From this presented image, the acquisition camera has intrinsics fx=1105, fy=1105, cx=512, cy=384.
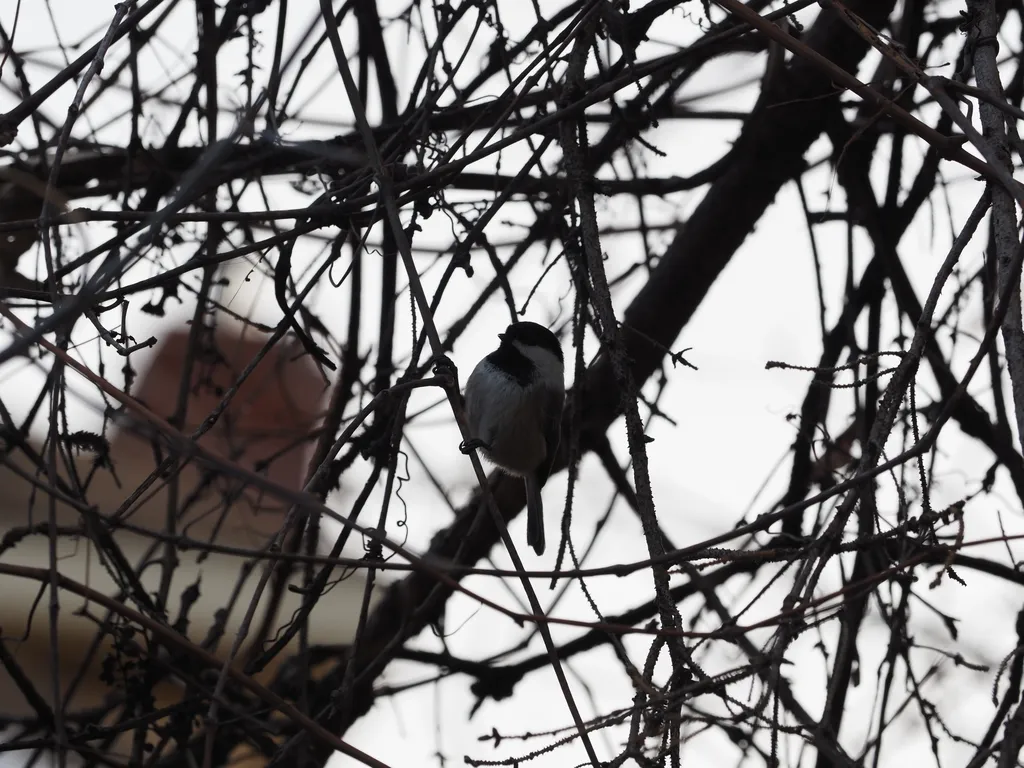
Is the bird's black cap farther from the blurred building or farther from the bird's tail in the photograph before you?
the blurred building

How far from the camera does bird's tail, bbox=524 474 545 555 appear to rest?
3.57 m

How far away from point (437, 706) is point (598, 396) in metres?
1.04

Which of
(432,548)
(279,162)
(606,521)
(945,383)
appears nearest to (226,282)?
(279,162)

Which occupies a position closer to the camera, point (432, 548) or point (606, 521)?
point (606, 521)

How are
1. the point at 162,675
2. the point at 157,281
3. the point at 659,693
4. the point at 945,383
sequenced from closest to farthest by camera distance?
1. the point at 659,693
2. the point at 157,281
3. the point at 162,675
4. the point at 945,383

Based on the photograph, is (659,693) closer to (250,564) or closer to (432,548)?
(250,564)

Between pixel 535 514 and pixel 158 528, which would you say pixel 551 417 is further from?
pixel 158 528

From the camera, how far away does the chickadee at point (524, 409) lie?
3.53m

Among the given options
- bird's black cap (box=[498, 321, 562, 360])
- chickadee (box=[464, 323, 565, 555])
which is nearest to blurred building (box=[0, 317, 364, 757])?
chickadee (box=[464, 323, 565, 555])

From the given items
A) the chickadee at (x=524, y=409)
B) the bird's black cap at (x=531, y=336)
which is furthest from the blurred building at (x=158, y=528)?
the bird's black cap at (x=531, y=336)

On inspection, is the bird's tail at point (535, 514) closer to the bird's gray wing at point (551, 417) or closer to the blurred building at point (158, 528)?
the bird's gray wing at point (551, 417)

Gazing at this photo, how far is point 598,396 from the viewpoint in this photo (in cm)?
331

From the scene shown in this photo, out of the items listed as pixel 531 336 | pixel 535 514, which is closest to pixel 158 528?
pixel 535 514

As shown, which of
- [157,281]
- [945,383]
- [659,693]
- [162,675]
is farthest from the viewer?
[945,383]
